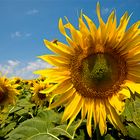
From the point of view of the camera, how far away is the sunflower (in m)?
6.54

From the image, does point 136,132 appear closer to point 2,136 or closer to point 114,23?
point 114,23

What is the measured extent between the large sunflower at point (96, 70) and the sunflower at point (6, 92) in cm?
292

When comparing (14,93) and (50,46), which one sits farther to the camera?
(14,93)

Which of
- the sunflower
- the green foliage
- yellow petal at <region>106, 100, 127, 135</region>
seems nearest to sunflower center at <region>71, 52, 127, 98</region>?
yellow petal at <region>106, 100, 127, 135</region>

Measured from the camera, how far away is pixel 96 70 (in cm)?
370

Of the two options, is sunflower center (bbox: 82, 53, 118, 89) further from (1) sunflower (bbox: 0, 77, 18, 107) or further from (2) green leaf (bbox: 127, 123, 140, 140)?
(1) sunflower (bbox: 0, 77, 18, 107)

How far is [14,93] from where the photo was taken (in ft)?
22.2

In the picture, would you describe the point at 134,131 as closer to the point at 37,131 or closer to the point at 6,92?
the point at 37,131

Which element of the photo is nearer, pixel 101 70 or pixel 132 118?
pixel 101 70

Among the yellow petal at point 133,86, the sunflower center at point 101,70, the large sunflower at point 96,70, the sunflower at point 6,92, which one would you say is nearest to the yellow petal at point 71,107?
the large sunflower at point 96,70

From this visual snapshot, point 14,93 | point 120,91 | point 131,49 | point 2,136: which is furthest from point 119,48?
point 14,93

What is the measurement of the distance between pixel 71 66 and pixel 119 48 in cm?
49

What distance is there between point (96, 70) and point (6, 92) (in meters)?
3.28

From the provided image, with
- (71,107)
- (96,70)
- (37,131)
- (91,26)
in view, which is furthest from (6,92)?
(91,26)
